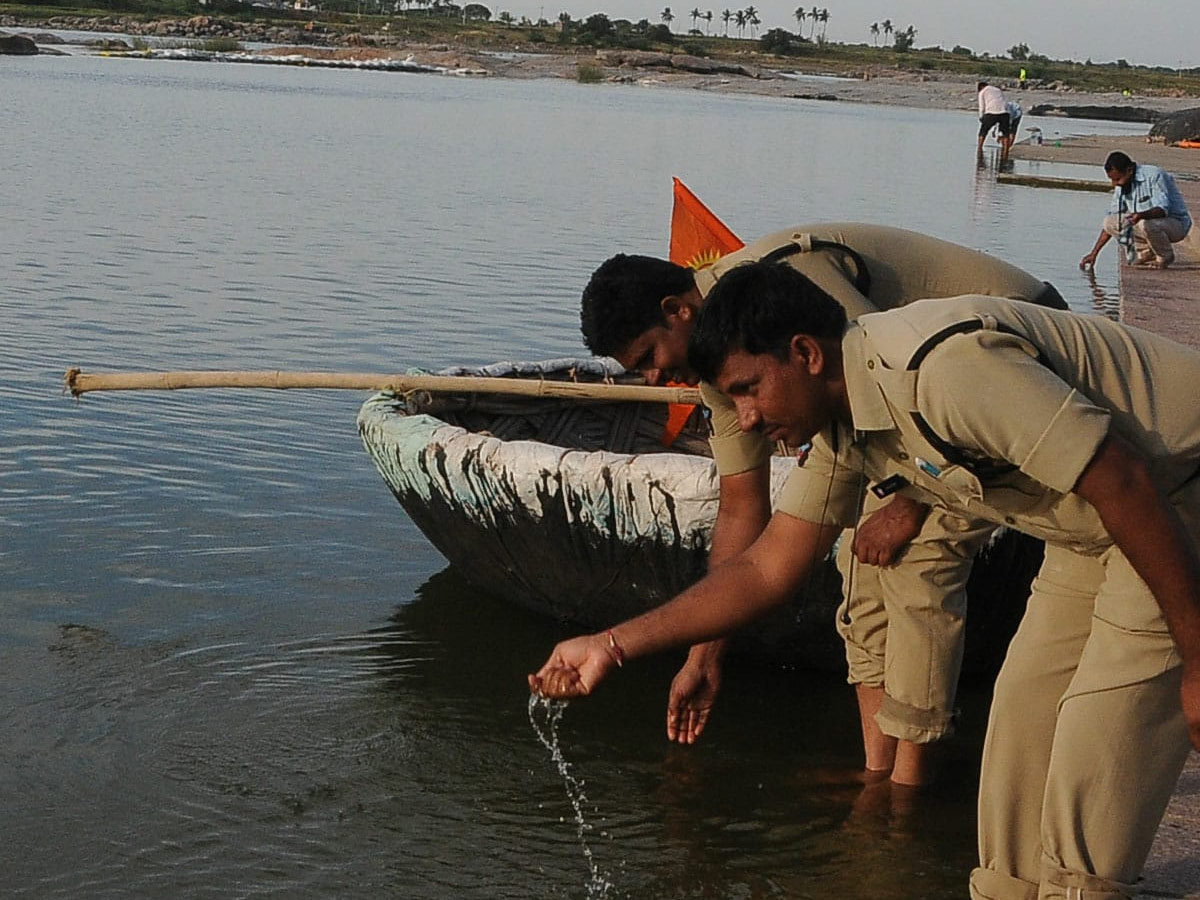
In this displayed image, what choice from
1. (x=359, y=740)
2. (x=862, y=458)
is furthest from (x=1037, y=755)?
(x=359, y=740)

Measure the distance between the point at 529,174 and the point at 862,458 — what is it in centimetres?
2009

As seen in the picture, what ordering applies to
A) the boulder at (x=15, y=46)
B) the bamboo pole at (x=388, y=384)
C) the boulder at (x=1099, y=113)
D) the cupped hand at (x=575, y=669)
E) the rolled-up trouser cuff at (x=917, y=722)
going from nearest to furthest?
the cupped hand at (x=575, y=669) → the rolled-up trouser cuff at (x=917, y=722) → the bamboo pole at (x=388, y=384) → the boulder at (x=15, y=46) → the boulder at (x=1099, y=113)

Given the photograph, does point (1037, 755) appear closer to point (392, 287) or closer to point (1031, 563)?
point (1031, 563)

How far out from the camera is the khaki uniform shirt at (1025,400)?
2.73 m

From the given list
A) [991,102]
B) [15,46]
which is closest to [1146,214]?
[991,102]

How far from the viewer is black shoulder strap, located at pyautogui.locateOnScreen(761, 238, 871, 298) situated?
13.1 feet

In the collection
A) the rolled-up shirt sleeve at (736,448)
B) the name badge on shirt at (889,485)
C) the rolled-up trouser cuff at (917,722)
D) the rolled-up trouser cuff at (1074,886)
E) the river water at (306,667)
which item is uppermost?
the name badge on shirt at (889,485)

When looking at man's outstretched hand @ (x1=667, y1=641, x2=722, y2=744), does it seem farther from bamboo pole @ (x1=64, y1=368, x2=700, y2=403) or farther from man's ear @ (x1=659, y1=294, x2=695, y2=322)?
bamboo pole @ (x1=64, y1=368, x2=700, y2=403)

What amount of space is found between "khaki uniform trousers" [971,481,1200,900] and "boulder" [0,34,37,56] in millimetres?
52583

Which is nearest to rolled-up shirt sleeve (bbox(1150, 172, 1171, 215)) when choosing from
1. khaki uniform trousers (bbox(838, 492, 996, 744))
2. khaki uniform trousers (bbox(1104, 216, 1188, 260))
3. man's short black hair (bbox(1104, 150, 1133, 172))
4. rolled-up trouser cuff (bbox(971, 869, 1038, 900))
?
khaki uniform trousers (bbox(1104, 216, 1188, 260))

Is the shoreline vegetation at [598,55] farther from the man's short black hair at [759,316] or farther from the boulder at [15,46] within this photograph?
the man's short black hair at [759,316]

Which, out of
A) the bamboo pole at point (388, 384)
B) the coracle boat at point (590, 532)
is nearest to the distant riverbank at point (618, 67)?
the bamboo pole at point (388, 384)

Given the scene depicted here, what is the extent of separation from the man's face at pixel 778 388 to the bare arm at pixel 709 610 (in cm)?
46

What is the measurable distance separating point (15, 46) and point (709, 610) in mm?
53371
